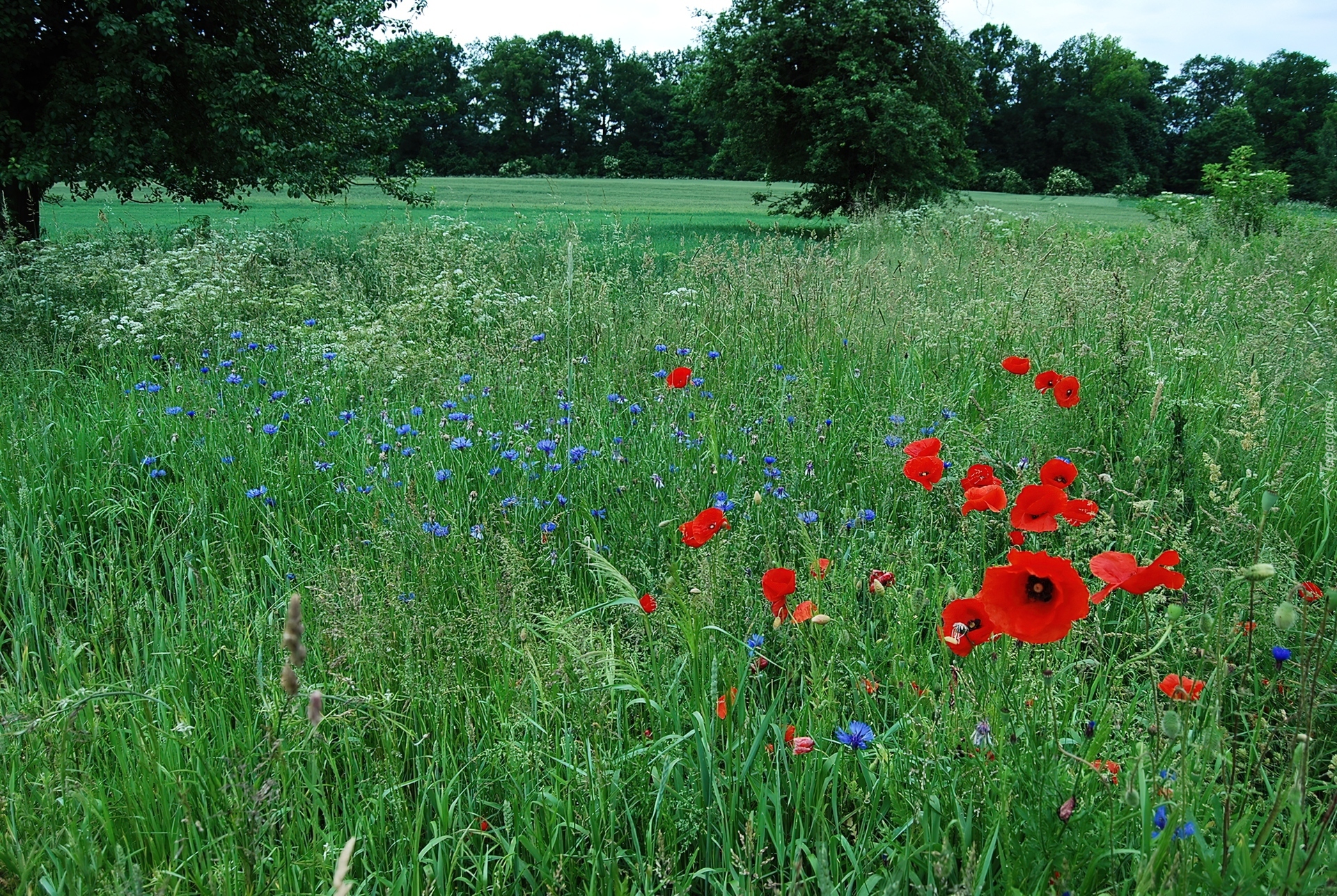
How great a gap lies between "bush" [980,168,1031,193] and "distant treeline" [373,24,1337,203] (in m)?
0.23

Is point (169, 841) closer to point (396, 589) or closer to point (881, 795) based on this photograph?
point (396, 589)

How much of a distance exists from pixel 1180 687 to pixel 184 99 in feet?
34.8

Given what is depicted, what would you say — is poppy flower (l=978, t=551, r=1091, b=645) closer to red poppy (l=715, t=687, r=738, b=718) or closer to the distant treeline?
red poppy (l=715, t=687, r=738, b=718)

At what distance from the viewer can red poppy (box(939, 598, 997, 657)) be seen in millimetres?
1204

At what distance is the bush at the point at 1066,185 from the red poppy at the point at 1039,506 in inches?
1079

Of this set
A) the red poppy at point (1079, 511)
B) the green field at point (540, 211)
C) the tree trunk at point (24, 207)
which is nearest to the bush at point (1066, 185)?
the green field at point (540, 211)

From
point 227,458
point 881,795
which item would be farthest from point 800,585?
point 227,458

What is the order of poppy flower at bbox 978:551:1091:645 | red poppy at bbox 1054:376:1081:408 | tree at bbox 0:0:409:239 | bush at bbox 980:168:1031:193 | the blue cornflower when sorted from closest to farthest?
poppy flower at bbox 978:551:1091:645 < the blue cornflower < red poppy at bbox 1054:376:1081:408 < tree at bbox 0:0:409:239 < bush at bbox 980:168:1031:193

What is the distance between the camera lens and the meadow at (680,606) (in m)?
1.29

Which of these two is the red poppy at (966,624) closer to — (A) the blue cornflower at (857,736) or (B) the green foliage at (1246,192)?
(A) the blue cornflower at (857,736)

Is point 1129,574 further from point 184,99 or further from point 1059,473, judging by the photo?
point 184,99

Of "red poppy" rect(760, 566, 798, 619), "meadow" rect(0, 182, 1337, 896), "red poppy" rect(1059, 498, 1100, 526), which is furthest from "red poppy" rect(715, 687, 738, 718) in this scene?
"red poppy" rect(1059, 498, 1100, 526)

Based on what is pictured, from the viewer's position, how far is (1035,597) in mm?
1151

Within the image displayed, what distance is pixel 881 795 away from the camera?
4.74 ft
